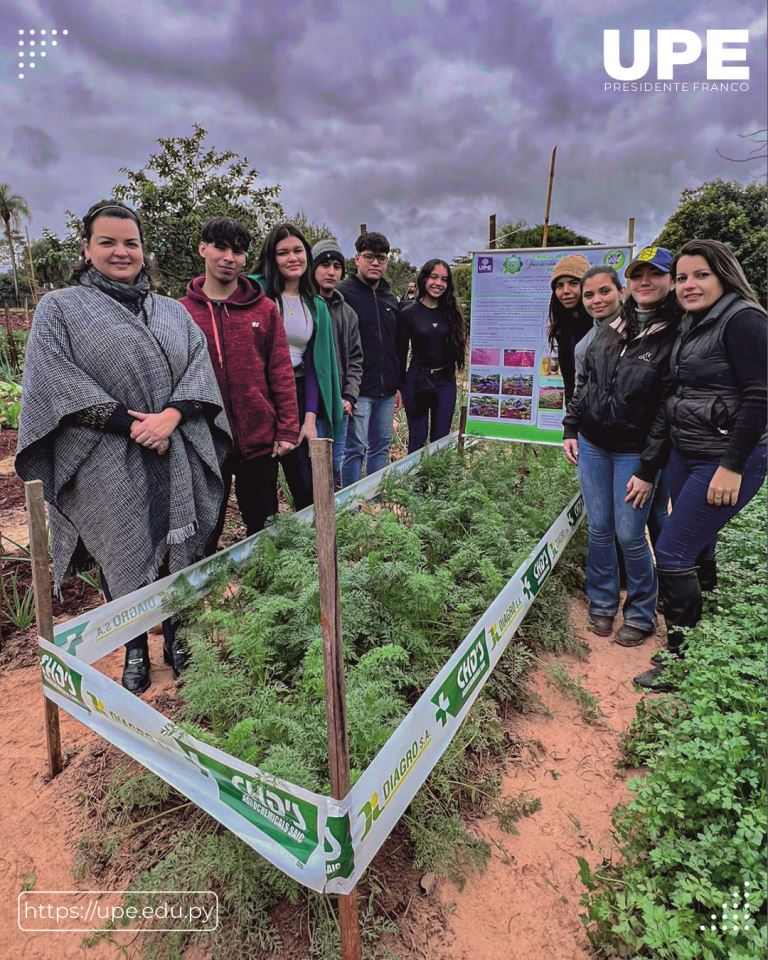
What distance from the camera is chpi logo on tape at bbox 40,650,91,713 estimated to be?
2000 millimetres

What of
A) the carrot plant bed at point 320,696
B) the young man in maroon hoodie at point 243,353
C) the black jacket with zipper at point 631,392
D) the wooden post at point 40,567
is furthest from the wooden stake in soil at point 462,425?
the wooden post at point 40,567

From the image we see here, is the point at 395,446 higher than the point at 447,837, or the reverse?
the point at 395,446

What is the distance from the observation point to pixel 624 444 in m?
2.90

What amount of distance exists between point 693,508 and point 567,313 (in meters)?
1.90

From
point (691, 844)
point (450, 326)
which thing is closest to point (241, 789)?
point (691, 844)

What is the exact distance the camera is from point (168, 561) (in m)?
2.69

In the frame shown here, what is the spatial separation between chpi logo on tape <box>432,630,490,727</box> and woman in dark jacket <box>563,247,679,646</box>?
1219 mm

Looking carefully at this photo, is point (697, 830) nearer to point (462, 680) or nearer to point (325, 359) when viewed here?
point (462, 680)

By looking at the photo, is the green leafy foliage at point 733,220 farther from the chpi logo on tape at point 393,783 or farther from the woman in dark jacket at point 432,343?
the chpi logo on tape at point 393,783

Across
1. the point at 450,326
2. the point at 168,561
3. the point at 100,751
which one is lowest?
the point at 100,751

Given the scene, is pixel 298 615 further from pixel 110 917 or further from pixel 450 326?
pixel 450 326

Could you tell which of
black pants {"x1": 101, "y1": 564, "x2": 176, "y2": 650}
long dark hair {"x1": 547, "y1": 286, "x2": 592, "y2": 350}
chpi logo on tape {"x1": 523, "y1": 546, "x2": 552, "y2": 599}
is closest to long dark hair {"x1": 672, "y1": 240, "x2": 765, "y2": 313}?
long dark hair {"x1": 547, "y1": 286, "x2": 592, "y2": 350}

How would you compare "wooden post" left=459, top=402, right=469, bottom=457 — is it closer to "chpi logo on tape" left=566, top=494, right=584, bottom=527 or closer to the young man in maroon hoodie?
"chpi logo on tape" left=566, top=494, right=584, bottom=527

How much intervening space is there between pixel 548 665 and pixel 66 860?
7.29 ft
